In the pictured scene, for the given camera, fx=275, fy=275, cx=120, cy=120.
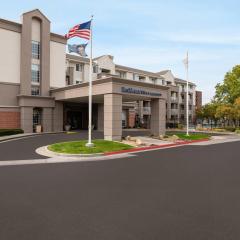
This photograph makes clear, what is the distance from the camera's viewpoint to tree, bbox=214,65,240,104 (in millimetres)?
60500

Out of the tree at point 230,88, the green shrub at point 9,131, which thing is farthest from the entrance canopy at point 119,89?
the tree at point 230,88

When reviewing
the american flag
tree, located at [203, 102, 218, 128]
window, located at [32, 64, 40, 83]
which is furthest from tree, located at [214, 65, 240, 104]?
the american flag

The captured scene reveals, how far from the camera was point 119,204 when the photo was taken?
301 inches

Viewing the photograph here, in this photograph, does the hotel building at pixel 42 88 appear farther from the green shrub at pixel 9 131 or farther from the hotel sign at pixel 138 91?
the green shrub at pixel 9 131

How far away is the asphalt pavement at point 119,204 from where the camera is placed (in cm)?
575

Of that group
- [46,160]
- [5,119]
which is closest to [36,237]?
[46,160]

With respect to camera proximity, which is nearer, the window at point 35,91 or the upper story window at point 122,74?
the window at point 35,91

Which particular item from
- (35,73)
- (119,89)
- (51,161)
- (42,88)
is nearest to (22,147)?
(51,161)

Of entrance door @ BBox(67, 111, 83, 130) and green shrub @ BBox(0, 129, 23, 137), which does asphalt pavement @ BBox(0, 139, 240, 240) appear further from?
entrance door @ BBox(67, 111, 83, 130)

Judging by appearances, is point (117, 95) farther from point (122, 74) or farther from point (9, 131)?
point (122, 74)

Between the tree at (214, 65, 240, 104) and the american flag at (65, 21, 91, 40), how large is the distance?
4754cm

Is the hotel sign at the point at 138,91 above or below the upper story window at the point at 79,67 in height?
below

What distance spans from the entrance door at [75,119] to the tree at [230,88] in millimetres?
34357

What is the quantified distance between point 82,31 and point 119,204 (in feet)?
54.6
